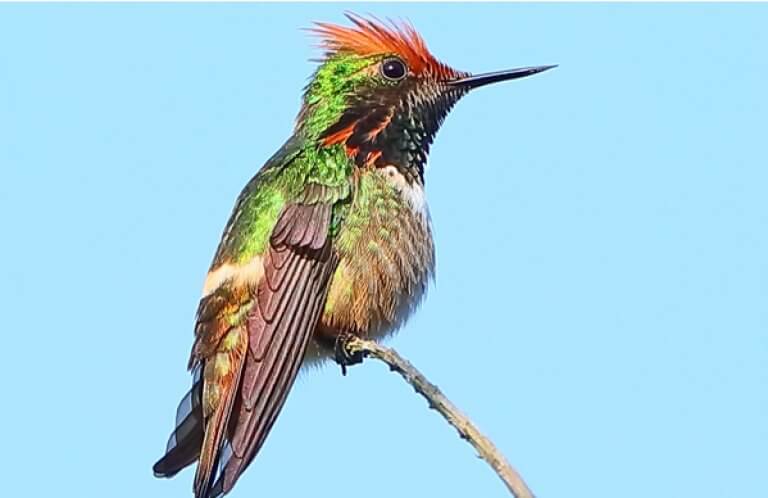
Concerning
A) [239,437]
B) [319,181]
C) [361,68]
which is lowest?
[239,437]

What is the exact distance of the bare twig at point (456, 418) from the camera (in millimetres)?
3252

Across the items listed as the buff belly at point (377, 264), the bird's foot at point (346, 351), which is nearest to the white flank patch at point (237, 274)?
the buff belly at point (377, 264)

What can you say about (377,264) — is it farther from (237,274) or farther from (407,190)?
(237,274)

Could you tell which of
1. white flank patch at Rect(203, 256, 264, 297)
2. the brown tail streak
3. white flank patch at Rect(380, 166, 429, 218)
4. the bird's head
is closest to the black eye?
the bird's head

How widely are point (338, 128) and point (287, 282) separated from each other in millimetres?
973

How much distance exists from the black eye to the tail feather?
70.5 inches

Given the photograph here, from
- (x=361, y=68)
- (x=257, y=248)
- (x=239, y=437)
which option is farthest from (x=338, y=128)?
(x=239, y=437)

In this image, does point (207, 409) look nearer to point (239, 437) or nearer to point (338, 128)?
point (239, 437)

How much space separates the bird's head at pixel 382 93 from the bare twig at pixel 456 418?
175 centimetres

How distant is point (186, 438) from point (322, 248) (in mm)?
1073

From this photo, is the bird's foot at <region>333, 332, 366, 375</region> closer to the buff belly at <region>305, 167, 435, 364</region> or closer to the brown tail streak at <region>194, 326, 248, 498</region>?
the buff belly at <region>305, 167, 435, 364</region>

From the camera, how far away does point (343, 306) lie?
6160 millimetres

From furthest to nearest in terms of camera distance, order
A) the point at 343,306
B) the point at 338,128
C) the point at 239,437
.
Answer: the point at 338,128 → the point at 343,306 → the point at 239,437

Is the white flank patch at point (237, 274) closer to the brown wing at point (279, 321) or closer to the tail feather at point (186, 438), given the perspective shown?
the brown wing at point (279, 321)
